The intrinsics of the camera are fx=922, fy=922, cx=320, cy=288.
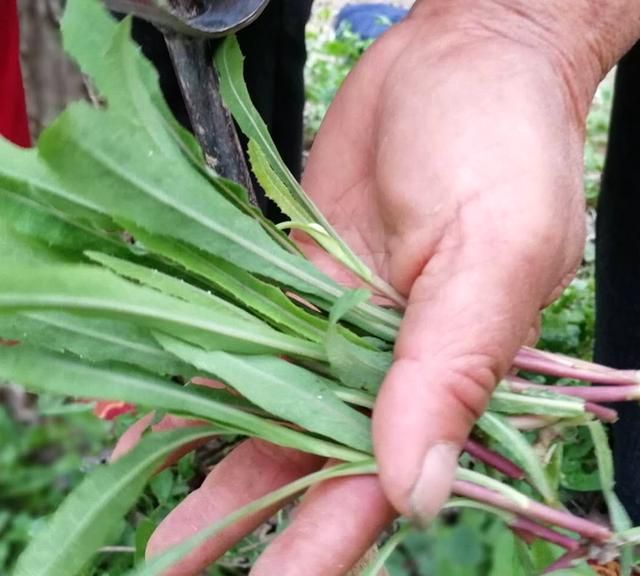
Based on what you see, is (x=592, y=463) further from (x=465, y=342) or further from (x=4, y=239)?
(x=4, y=239)

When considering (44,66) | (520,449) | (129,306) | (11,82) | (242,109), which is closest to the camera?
(129,306)

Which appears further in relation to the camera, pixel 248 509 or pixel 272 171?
pixel 272 171

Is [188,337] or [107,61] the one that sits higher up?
[107,61]

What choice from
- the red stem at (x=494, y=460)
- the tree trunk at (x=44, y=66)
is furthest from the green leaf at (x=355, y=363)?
the tree trunk at (x=44, y=66)

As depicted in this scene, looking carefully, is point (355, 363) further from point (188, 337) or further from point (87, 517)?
point (87, 517)

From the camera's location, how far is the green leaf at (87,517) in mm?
717

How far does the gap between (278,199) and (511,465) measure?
0.33 m

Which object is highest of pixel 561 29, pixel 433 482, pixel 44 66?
pixel 561 29

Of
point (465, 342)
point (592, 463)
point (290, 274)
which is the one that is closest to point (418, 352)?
point (465, 342)

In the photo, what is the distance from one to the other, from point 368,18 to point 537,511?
237cm

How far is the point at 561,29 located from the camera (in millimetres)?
1011

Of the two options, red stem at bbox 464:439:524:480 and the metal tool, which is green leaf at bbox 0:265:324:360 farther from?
the metal tool

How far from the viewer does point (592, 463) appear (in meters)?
1.37

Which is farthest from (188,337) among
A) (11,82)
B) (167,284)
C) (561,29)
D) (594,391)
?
(11,82)
